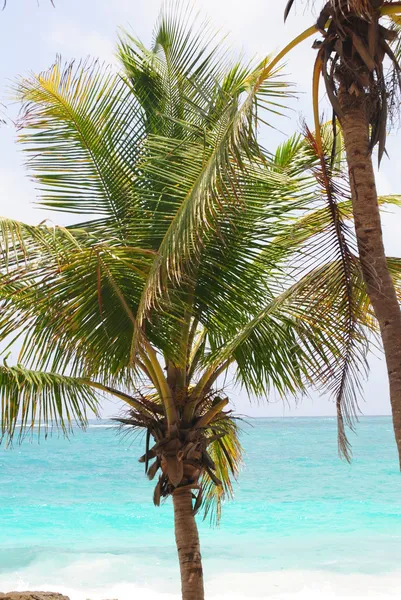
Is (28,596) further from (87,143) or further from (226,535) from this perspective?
(226,535)

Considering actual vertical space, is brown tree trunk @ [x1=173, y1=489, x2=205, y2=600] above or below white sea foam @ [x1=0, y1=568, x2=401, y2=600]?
above

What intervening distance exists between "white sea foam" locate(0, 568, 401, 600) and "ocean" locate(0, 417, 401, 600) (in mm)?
21

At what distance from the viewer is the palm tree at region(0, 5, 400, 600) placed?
5.17m

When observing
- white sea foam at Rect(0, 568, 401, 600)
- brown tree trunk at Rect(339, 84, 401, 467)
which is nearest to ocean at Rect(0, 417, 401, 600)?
white sea foam at Rect(0, 568, 401, 600)

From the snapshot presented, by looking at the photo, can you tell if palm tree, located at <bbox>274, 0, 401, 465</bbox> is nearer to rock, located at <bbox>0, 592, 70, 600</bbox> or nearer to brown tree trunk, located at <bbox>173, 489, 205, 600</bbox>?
brown tree trunk, located at <bbox>173, 489, 205, 600</bbox>

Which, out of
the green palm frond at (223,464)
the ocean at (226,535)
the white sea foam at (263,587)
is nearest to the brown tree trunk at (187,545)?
the ocean at (226,535)

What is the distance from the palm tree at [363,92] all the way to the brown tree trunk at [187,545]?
9.78ft

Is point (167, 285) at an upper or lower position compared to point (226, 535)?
upper

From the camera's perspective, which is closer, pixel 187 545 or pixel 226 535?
pixel 187 545

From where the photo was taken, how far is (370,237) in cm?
429

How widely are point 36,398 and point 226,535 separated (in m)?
14.1

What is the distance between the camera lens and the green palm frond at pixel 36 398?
5867mm

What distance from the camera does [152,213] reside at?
5.87 meters

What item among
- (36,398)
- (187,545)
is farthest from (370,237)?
(187,545)
